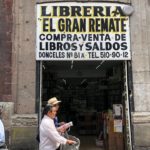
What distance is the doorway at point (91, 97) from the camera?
12462 millimetres

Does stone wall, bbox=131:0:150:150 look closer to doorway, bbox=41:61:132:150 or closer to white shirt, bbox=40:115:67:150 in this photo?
doorway, bbox=41:61:132:150

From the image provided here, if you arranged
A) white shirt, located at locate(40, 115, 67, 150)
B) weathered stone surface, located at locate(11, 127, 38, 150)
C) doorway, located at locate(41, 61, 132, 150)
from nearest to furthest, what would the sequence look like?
white shirt, located at locate(40, 115, 67, 150)
weathered stone surface, located at locate(11, 127, 38, 150)
doorway, located at locate(41, 61, 132, 150)

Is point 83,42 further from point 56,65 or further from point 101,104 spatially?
point 101,104

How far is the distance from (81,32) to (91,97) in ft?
20.5

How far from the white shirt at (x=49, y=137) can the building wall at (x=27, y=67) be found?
4855 mm

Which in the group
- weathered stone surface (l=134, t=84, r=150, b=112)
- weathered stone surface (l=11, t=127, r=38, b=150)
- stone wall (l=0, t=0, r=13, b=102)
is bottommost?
weathered stone surface (l=11, t=127, r=38, b=150)

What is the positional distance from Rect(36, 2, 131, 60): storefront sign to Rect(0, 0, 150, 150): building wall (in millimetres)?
274

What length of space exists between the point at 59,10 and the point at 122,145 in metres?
4.60

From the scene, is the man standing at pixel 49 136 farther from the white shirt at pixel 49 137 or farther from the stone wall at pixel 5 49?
the stone wall at pixel 5 49

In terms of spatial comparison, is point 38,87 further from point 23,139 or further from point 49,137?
point 49,137

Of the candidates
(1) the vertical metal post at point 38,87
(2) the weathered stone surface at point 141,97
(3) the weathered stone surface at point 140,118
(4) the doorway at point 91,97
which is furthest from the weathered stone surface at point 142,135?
(1) the vertical metal post at point 38,87

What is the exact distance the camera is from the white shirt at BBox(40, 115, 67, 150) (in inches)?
250

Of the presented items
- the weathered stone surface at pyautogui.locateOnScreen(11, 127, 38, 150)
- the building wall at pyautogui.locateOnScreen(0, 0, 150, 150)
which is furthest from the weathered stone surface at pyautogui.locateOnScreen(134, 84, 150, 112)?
the weathered stone surface at pyautogui.locateOnScreen(11, 127, 38, 150)

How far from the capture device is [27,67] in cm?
1165
